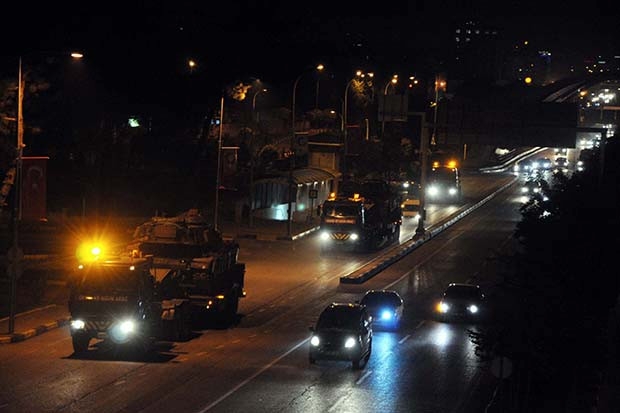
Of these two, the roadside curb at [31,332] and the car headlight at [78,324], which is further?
the roadside curb at [31,332]

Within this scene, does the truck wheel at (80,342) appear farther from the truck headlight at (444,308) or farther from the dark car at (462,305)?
the dark car at (462,305)

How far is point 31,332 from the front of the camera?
34531mm

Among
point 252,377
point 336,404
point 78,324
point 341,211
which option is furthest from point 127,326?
point 341,211

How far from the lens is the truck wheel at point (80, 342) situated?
2998cm

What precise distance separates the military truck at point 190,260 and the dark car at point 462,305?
29.4 ft

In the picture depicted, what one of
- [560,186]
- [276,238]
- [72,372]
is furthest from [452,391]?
[276,238]

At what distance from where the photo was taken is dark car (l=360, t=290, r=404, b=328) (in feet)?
128

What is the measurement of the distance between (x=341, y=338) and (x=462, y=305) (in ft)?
41.0

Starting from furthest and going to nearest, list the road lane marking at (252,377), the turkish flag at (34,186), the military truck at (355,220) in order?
the military truck at (355,220) < the turkish flag at (34,186) < the road lane marking at (252,377)

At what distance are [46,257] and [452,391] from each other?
29.8 metres

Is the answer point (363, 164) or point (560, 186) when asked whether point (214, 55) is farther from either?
point (560, 186)

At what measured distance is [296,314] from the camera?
1658 inches

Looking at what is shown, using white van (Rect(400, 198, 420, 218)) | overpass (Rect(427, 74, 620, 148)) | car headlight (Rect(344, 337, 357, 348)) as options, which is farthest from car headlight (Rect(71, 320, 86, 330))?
white van (Rect(400, 198, 420, 218))

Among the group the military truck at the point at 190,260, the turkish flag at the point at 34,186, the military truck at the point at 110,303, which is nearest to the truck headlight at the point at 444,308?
the military truck at the point at 190,260
